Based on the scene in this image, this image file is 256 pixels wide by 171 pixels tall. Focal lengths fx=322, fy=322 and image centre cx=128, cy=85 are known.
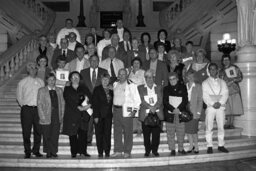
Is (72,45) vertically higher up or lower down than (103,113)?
higher up

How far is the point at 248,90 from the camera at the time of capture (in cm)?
884

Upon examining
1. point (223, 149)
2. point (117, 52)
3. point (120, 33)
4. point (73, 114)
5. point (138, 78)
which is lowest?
point (223, 149)

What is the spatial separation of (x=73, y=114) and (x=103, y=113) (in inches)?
23.9

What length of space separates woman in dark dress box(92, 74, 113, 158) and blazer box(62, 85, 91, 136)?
0.69 feet

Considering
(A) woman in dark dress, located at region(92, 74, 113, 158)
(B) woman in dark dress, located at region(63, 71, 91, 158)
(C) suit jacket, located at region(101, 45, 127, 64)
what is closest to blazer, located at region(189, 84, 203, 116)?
(A) woman in dark dress, located at region(92, 74, 113, 158)

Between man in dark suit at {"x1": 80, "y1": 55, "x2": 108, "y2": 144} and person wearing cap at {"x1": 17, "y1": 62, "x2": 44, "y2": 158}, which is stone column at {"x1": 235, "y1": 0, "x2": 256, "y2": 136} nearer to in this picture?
man in dark suit at {"x1": 80, "y1": 55, "x2": 108, "y2": 144}

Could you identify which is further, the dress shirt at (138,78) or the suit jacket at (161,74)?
the suit jacket at (161,74)

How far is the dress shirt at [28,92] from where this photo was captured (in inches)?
261

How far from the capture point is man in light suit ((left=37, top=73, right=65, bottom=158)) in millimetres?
6484

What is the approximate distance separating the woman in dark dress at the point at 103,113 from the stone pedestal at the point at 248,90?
13.2 feet

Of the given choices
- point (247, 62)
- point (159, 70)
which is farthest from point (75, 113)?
point (247, 62)

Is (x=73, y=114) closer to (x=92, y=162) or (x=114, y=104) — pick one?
(x=114, y=104)

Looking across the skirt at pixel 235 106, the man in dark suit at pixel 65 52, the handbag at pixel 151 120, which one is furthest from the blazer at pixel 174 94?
the man in dark suit at pixel 65 52

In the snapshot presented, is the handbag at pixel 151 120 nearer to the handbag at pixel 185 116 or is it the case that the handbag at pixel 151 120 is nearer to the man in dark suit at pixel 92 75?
the handbag at pixel 185 116
